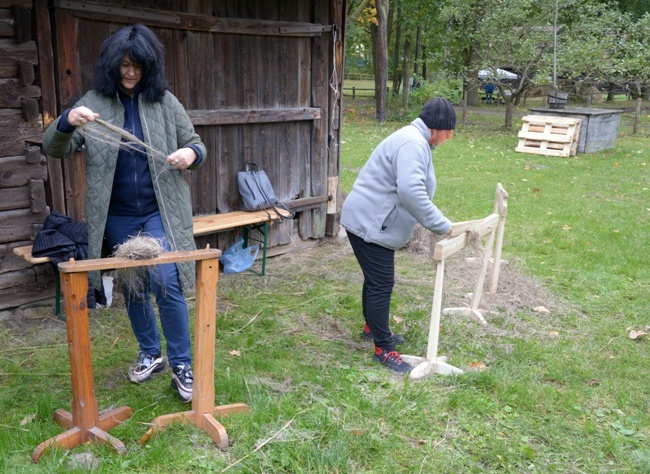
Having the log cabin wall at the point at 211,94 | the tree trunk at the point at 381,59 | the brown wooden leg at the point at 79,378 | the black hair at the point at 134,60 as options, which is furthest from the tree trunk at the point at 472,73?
the brown wooden leg at the point at 79,378

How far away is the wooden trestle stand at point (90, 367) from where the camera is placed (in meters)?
3.03

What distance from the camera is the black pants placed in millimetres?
4180

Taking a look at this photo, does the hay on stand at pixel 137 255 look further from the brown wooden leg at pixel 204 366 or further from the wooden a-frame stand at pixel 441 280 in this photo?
the wooden a-frame stand at pixel 441 280

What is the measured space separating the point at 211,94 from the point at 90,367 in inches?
131

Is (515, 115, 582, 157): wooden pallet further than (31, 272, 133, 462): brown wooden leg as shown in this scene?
Yes

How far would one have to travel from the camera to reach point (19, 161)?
4.77m

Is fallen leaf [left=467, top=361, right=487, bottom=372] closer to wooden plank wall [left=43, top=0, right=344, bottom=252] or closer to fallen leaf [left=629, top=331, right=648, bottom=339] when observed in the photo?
fallen leaf [left=629, top=331, right=648, bottom=339]

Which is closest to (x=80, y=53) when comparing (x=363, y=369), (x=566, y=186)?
(x=363, y=369)

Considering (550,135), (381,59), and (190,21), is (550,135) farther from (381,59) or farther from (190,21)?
(190,21)

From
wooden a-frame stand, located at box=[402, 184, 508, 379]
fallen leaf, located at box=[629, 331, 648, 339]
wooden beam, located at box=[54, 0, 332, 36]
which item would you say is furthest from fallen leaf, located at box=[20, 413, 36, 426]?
fallen leaf, located at box=[629, 331, 648, 339]

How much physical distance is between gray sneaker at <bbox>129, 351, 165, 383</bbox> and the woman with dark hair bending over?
13.5 inches

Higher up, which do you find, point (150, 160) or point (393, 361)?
point (150, 160)

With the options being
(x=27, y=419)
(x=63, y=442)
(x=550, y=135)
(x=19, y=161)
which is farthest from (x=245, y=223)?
(x=550, y=135)

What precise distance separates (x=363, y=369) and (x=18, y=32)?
10.7 ft
